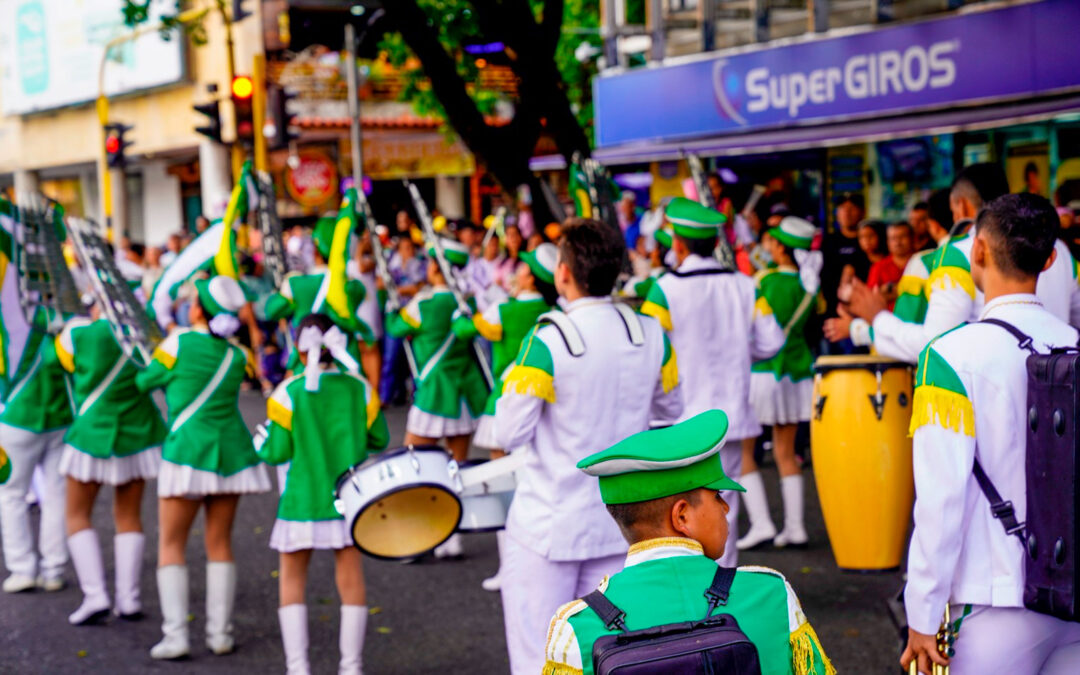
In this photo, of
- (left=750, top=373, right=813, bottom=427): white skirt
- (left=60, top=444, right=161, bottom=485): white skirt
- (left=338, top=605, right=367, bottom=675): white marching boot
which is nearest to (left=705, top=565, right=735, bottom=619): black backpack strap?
(left=338, top=605, right=367, bottom=675): white marching boot

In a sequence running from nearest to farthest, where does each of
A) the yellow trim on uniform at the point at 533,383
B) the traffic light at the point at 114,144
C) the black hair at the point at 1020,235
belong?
the black hair at the point at 1020,235 → the yellow trim on uniform at the point at 533,383 → the traffic light at the point at 114,144

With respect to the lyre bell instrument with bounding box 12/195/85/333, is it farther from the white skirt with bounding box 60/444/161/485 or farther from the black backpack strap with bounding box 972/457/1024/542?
the black backpack strap with bounding box 972/457/1024/542

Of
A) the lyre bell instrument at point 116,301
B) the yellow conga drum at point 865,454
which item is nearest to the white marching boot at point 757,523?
the yellow conga drum at point 865,454

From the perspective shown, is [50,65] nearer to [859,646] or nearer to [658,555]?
[859,646]

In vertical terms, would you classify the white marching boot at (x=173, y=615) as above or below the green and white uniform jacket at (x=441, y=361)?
below

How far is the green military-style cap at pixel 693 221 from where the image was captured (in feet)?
19.9

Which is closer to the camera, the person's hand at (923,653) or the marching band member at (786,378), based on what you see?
the person's hand at (923,653)

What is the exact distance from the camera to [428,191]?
30469mm

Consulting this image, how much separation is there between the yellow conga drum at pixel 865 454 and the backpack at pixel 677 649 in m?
3.49

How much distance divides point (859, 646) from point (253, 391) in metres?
11.9

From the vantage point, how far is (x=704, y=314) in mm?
6078

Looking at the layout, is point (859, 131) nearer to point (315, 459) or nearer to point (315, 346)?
point (315, 346)

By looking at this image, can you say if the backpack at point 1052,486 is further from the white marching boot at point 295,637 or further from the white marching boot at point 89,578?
the white marching boot at point 89,578

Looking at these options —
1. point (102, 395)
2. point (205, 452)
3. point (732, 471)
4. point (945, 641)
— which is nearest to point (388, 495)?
point (205, 452)
